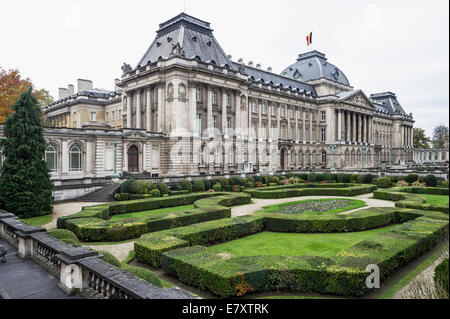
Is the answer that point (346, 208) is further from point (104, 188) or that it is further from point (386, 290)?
point (104, 188)

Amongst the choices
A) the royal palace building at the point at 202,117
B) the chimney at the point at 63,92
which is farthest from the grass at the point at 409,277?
the chimney at the point at 63,92

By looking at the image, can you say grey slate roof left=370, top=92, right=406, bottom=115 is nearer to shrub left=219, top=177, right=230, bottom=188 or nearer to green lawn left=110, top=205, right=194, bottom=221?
shrub left=219, top=177, right=230, bottom=188

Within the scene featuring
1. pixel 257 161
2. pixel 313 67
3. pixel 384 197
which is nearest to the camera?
pixel 384 197

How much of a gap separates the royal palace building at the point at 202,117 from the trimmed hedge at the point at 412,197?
1843cm

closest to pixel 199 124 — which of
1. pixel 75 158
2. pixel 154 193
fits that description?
pixel 75 158

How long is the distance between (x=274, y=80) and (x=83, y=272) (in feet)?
191

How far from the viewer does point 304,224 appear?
16688 mm

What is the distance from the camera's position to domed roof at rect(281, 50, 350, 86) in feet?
233

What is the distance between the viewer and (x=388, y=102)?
3984 inches

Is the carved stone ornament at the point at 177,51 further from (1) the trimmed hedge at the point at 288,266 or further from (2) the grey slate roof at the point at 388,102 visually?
(2) the grey slate roof at the point at 388,102

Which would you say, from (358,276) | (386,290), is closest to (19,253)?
(358,276)

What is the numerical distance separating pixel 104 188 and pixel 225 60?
88.9 feet

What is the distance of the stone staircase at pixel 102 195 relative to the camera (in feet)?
89.8

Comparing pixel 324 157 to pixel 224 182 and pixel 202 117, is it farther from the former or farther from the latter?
pixel 224 182
